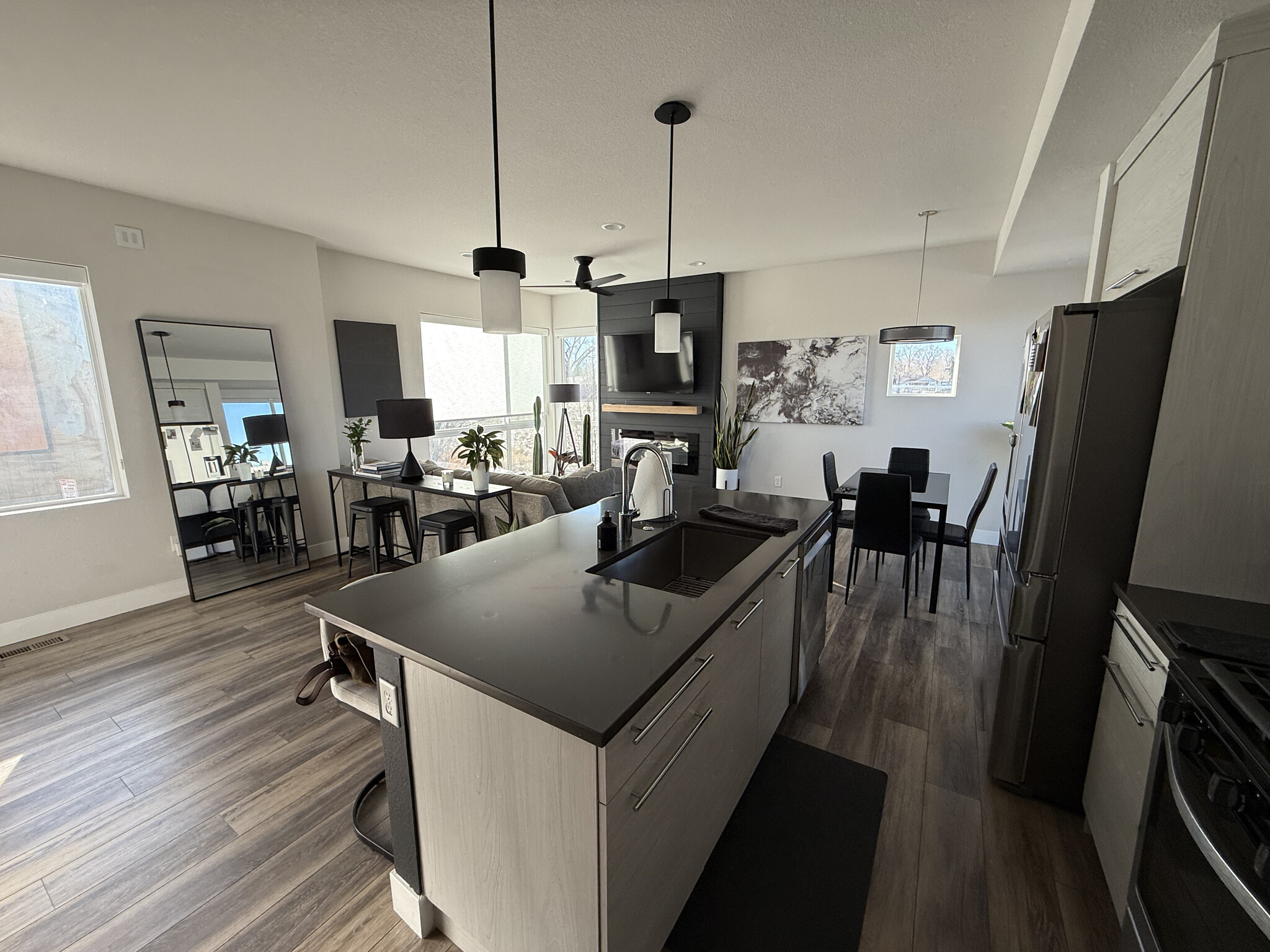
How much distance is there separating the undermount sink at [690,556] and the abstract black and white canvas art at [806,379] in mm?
3557

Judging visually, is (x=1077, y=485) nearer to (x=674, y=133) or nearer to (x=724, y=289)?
(x=674, y=133)

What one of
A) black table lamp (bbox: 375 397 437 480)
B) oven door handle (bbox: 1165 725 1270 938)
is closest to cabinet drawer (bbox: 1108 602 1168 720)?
oven door handle (bbox: 1165 725 1270 938)

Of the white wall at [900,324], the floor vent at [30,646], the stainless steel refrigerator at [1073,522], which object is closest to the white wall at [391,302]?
the floor vent at [30,646]

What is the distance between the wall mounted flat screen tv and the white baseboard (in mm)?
4406

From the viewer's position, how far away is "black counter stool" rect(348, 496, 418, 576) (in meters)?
3.68

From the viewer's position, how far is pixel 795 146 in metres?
2.41

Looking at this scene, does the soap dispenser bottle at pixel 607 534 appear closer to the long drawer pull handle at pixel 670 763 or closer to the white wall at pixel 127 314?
the long drawer pull handle at pixel 670 763

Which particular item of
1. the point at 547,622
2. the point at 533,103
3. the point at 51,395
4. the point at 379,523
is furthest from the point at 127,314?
the point at 547,622

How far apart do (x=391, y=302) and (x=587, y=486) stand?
9.62ft

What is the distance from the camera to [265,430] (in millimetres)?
3730

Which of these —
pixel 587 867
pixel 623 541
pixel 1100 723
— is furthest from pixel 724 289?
pixel 587 867

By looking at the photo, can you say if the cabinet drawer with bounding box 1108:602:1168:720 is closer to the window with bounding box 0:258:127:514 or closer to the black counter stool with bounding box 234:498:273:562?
the black counter stool with bounding box 234:498:273:562

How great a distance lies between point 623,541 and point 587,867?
1.00 meters

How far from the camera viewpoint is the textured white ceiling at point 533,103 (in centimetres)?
159
